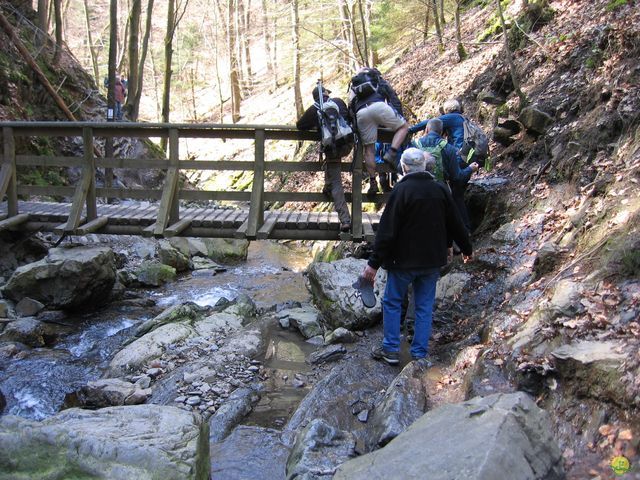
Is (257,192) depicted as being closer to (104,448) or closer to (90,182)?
(90,182)

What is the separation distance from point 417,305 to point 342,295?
6.81 feet

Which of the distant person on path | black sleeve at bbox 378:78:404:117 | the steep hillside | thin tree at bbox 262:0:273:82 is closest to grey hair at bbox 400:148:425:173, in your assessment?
the distant person on path

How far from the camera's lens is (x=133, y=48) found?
1584 cm

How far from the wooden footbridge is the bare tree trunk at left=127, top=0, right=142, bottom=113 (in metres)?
8.42

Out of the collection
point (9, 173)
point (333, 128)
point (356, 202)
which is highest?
point (333, 128)

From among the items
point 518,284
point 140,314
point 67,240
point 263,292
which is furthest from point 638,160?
point 67,240

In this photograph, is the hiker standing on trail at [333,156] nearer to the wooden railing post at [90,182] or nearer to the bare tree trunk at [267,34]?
the wooden railing post at [90,182]

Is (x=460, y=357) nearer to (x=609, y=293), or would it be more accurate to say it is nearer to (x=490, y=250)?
(x=609, y=293)

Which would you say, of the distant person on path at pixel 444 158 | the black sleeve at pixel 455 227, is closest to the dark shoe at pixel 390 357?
the black sleeve at pixel 455 227

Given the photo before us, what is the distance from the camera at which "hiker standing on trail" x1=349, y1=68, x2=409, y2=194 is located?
6844 millimetres

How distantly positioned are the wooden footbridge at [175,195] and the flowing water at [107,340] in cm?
170

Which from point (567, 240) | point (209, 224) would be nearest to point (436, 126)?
point (567, 240)

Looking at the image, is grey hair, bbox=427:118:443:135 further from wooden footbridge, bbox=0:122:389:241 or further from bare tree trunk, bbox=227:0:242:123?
bare tree trunk, bbox=227:0:242:123

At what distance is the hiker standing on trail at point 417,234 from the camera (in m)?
5.16
